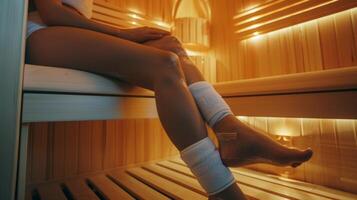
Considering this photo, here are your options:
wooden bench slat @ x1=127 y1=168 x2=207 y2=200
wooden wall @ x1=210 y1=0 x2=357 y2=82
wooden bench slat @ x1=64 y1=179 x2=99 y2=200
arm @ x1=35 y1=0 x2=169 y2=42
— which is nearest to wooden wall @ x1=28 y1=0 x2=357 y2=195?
wooden wall @ x1=210 y1=0 x2=357 y2=82

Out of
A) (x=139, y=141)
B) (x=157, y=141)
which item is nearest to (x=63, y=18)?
(x=139, y=141)

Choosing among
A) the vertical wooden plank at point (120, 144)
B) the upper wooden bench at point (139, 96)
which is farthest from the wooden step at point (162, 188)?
the upper wooden bench at point (139, 96)

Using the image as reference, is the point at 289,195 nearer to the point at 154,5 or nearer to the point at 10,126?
the point at 10,126

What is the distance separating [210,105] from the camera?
617mm

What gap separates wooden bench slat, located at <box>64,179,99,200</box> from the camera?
3.04ft

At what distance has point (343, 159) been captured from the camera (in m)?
1.06

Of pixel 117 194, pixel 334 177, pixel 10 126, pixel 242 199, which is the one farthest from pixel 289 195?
pixel 10 126

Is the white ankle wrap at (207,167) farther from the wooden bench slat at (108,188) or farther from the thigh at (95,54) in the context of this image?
the wooden bench slat at (108,188)

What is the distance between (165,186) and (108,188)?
0.28m

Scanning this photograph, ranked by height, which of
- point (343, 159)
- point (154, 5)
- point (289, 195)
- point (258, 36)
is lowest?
point (289, 195)

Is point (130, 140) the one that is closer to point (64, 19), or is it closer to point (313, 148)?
point (64, 19)

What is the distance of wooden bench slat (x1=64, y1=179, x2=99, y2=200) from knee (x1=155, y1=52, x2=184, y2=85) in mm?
676

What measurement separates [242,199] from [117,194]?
0.65 metres

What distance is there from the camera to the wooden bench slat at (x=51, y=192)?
3.10ft
